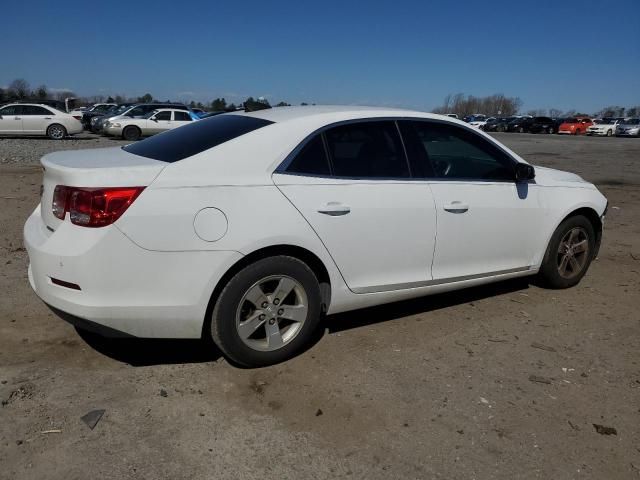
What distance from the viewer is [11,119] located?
21.9 metres

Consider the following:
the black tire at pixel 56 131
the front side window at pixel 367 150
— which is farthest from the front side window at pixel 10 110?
the front side window at pixel 367 150

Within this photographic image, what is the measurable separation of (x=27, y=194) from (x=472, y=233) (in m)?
7.59

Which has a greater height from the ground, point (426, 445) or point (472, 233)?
point (472, 233)

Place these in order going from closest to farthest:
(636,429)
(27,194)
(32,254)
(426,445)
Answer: (426,445) → (636,429) → (32,254) → (27,194)

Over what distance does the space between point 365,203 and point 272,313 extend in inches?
36.3

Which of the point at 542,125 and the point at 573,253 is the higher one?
the point at 542,125

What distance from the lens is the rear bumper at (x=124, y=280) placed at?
9.41 ft

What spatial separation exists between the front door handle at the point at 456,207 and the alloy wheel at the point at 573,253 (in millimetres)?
1372

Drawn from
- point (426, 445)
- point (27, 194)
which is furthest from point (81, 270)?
point (27, 194)

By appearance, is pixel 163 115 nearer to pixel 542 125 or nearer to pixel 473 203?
pixel 473 203

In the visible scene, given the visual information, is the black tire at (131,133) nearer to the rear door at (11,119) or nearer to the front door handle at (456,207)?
the rear door at (11,119)

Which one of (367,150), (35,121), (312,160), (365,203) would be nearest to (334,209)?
(365,203)

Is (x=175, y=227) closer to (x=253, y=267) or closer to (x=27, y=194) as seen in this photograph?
(x=253, y=267)

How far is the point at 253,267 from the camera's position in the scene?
125 inches
